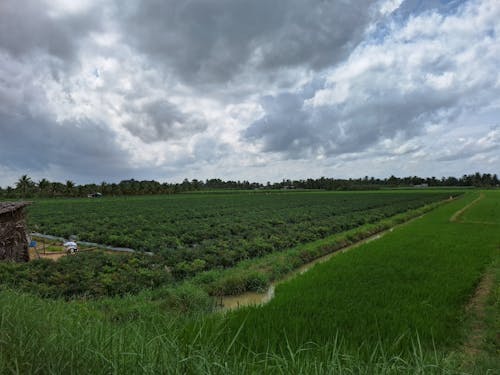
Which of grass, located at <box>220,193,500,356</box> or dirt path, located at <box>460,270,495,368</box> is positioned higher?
grass, located at <box>220,193,500,356</box>

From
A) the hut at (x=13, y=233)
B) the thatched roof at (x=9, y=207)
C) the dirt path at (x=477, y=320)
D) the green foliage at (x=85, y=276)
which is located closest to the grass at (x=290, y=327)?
the dirt path at (x=477, y=320)

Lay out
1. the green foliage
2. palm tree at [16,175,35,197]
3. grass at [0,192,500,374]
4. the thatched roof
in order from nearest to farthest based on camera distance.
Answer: grass at [0,192,500,374] < the green foliage < the thatched roof < palm tree at [16,175,35,197]

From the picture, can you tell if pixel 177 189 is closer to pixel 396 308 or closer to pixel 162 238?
pixel 162 238

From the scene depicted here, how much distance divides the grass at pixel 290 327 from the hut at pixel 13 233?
20.3 feet

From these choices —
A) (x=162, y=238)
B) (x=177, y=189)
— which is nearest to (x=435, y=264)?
(x=162, y=238)

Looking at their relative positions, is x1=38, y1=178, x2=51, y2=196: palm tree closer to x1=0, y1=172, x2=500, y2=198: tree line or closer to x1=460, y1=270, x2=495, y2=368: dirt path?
x1=0, y1=172, x2=500, y2=198: tree line

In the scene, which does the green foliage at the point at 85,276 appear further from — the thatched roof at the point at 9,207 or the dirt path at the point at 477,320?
the dirt path at the point at 477,320

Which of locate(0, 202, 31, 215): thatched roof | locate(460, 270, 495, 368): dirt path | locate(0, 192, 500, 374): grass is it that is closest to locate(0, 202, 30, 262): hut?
locate(0, 202, 31, 215): thatched roof

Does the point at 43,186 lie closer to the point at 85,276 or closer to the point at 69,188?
the point at 69,188

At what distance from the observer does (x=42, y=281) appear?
8.64m

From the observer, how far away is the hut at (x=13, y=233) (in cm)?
1070

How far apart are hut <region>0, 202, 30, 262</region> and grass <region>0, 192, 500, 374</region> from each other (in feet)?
20.3

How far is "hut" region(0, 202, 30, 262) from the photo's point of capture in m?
10.7

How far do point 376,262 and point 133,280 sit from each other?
7953 mm
